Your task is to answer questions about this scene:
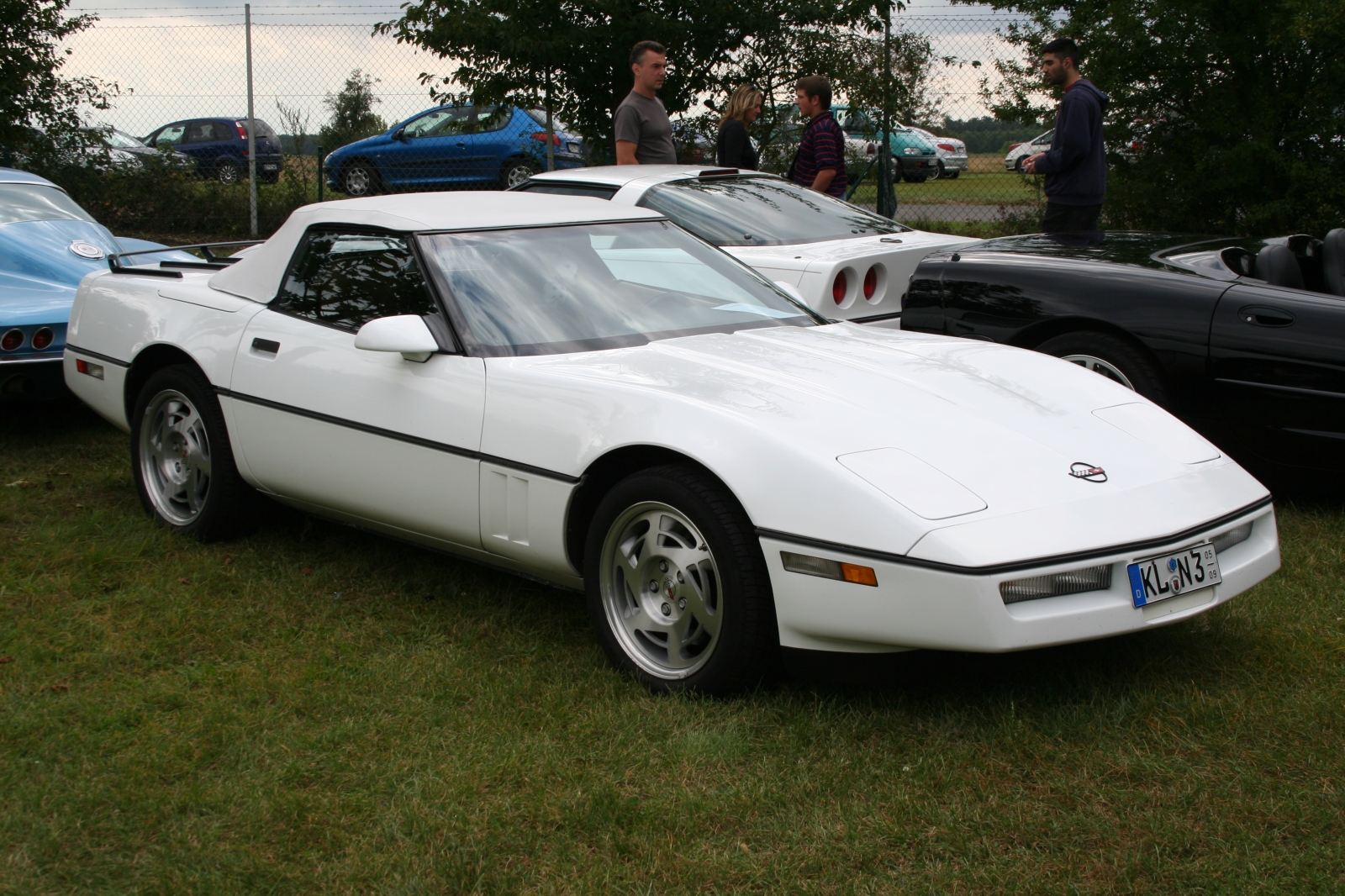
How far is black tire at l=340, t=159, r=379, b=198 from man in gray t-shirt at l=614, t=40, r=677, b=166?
671 cm

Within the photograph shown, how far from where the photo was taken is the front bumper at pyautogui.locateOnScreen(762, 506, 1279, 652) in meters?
2.82

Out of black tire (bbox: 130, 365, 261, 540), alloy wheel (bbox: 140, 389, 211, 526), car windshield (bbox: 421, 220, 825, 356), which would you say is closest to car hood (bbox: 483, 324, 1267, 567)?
car windshield (bbox: 421, 220, 825, 356)

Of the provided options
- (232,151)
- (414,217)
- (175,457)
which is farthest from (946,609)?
(232,151)

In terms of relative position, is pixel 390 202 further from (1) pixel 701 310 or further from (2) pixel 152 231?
(2) pixel 152 231

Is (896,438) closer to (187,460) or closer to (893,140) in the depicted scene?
(187,460)

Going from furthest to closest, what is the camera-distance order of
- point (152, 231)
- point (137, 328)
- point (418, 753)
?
point (152, 231) → point (137, 328) → point (418, 753)

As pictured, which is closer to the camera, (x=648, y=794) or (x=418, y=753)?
(x=648, y=794)

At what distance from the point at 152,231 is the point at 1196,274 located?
11.6 m

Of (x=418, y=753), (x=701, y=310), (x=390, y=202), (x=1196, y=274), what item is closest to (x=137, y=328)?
(x=390, y=202)

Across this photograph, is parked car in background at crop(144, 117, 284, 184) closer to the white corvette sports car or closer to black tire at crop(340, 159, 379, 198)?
black tire at crop(340, 159, 379, 198)

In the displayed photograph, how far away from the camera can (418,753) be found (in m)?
3.06

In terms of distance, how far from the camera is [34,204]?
713 cm

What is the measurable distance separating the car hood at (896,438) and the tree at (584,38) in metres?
7.06

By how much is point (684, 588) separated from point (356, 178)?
12.0 metres
